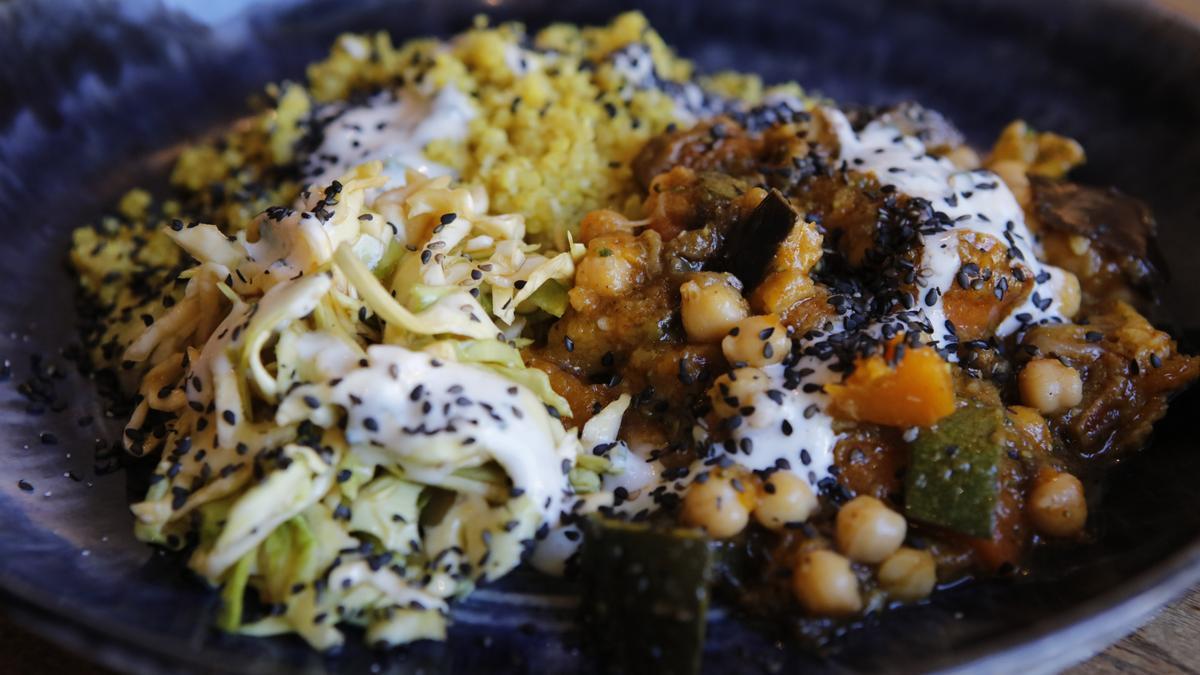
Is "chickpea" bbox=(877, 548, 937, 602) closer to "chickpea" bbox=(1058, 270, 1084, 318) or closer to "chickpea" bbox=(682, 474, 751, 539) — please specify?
"chickpea" bbox=(682, 474, 751, 539)

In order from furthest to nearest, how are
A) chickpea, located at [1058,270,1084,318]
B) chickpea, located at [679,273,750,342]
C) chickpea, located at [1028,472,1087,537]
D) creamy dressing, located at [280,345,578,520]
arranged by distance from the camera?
1. chickpea, located at [1058,270,1084,318]
2. chickpea, located at [679,273,750,342]
3. chickpea, located at [1028,472,1087,537]
4. creamy dressing, located at [280,345,578,520]

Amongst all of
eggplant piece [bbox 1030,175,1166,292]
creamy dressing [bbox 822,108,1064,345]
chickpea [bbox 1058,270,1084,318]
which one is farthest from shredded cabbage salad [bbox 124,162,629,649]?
eggplant piece [bbox 1030,175,1166,292]

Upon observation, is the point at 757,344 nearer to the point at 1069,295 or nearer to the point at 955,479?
the point at 955,479

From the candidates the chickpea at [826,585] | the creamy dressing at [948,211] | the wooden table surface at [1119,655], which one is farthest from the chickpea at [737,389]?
the wooden table surface at [1119,655]

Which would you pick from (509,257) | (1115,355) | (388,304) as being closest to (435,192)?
(509,257)

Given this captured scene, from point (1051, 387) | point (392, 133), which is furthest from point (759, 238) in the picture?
point (392, 133)

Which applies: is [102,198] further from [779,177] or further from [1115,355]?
[1115,355]

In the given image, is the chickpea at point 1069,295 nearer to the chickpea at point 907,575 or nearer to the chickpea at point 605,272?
the chickpea at point 907,575
